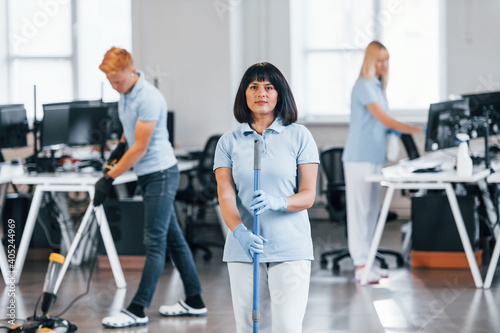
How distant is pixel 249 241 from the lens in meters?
2.50

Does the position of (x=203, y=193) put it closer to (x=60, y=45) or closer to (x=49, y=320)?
(x=49, y=320)

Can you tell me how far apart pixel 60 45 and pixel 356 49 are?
3214 millimetres

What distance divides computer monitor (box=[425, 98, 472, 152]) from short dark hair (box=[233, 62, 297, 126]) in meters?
2.81

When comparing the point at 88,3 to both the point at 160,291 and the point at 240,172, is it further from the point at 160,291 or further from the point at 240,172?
the point at 240,172

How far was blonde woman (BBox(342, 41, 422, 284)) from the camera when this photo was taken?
16.9 feet

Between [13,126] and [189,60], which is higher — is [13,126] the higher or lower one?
the lower one

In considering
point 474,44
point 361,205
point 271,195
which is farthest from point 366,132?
point 474,44

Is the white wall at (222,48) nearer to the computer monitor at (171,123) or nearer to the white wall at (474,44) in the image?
the white wall at (474,44)

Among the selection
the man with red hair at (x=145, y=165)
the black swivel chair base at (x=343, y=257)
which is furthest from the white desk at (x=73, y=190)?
the black swivel chair base at (x=343, y=257)

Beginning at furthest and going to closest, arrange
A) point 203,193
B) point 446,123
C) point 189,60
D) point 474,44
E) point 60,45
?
point 60,45
point 189,60
point 474,44
point 203,193
point 446,123

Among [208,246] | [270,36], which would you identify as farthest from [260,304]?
[270,36]

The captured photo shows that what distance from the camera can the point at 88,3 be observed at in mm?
8602

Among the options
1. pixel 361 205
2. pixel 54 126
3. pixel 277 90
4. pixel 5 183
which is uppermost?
pixel 277 90

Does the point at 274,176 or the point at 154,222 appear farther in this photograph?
the point at 154,222
